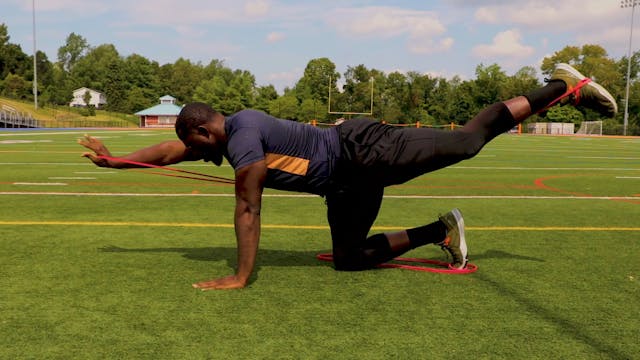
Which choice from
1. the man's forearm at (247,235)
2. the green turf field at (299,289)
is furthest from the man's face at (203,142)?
the green turf field at (299,289)

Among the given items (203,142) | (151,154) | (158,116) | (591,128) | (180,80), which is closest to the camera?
(203,142)

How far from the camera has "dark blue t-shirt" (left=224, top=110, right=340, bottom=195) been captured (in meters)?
3.57

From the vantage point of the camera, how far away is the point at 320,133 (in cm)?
390

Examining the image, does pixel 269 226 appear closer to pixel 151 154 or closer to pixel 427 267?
pixel 151 154

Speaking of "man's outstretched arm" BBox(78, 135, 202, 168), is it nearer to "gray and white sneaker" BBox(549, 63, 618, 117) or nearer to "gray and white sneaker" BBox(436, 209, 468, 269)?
"gray and white sneaker" BBox(436, 209, 468, 269)

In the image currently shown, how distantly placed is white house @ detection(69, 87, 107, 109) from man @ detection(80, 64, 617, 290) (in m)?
120

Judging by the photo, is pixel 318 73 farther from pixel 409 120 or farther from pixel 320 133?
pixel 320 133

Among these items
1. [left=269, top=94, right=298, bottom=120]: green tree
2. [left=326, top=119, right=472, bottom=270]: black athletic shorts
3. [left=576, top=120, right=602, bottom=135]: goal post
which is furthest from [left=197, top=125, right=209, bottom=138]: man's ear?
[left=269, top=94, right=298, bottom=120]: green tree

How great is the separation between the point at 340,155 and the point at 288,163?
1.18 ft

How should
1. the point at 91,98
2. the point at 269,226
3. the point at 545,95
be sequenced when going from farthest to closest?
the point at 91,98 < the point at 269,226 < the point at 545,95

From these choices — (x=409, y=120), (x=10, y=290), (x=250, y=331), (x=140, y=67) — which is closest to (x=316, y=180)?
(x=250, y=331)

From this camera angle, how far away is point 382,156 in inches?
149

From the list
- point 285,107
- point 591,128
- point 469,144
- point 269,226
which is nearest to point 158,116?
point 285,107

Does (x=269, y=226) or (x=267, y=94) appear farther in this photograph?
(x=267, y=94)
